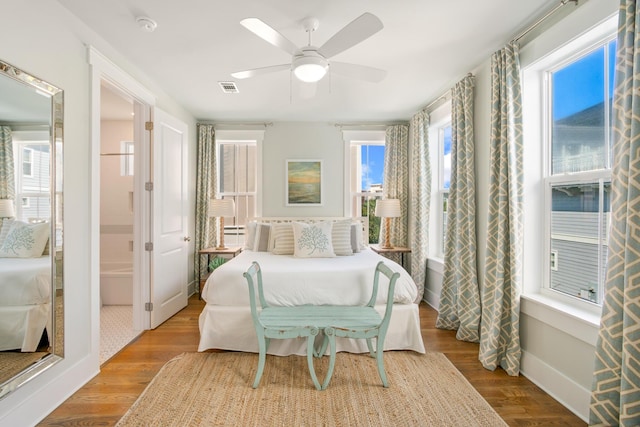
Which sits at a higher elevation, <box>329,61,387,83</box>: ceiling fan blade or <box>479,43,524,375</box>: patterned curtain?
<box>329,61,387,83</box>: ceiling fan blade

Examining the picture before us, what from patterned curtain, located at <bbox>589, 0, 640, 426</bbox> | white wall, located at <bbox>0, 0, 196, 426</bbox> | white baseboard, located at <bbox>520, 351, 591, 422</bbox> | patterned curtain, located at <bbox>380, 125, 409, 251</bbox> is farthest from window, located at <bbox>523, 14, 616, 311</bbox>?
white wall, located at <bbox>0, 0, 196, 426</bbox>

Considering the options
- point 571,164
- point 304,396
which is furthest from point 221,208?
point 571,164

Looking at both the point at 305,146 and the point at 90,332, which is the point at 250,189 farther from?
the point at 90,332

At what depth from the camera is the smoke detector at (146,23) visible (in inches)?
83.4

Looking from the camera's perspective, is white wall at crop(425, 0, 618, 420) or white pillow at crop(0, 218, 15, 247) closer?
white pillow at crop(0, 218, 15, 247)

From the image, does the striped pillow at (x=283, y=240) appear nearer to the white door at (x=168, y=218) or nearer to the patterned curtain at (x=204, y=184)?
the white door at (x=168, y=218)

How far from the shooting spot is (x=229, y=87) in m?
3.33

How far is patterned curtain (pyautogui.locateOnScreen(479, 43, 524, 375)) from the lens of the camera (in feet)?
7.55

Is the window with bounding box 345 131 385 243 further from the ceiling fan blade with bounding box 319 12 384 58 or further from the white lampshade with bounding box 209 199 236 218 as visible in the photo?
the ceiling fan blade with bounding box 319 12 384 58

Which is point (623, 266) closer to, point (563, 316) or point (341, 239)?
point (563, 316)

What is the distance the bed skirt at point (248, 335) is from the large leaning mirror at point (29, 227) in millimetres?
982

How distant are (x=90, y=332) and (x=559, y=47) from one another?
376cm

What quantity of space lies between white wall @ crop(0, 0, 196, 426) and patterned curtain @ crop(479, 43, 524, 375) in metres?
2.96

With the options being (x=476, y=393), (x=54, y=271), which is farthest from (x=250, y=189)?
(x=476, y=393)
